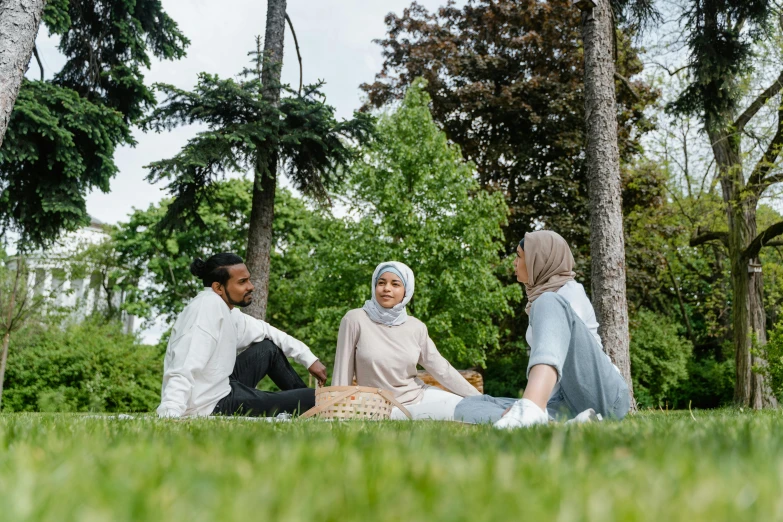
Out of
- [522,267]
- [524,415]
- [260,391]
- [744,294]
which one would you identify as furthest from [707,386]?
[524,415]

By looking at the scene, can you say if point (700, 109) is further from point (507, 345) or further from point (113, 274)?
point (113, 274)

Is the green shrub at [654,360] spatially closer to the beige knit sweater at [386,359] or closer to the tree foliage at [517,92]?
the tree foliage at [517,92]

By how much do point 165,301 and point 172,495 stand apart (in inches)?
1131

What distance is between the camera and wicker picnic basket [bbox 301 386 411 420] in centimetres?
497

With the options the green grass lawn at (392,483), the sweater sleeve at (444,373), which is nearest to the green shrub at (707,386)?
the sweater sleeve at (444,373)

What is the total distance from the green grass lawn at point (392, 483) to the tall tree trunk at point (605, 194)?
26.1ft

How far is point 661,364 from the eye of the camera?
66.5 feet

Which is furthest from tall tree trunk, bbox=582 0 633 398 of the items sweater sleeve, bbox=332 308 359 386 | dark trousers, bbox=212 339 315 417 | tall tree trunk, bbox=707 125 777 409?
tall tree trunk, bbox=707 125 777 409

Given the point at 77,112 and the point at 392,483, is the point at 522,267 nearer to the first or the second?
the point at 392,483

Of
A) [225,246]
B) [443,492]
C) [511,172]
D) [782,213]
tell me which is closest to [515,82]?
[511,172]

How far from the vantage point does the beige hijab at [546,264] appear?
168 inches

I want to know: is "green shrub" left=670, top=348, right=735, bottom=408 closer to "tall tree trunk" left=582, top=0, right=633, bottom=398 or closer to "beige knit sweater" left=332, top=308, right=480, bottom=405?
"tall tree trunk" left=582, top=0, right=633, bottom=398

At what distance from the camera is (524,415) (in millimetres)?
2992

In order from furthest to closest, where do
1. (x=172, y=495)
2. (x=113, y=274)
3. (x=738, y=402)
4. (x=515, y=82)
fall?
(x=113, y=274)
(x=515, y=82)
(x=738, y=402)
(x=172, y=495)
